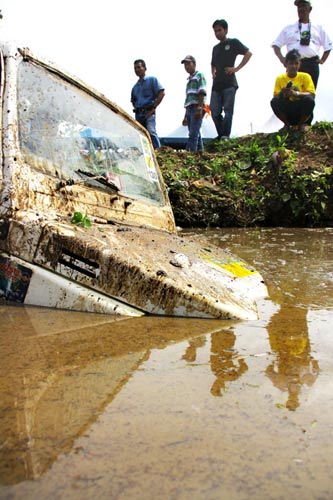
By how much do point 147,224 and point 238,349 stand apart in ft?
5.45

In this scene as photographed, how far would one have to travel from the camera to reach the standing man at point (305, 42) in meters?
7.84

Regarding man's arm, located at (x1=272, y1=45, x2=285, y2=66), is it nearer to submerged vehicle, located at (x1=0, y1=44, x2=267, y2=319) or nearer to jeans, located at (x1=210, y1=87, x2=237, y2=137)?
jeans, located at (x1=210, y1=87, x2=237, y2=137)

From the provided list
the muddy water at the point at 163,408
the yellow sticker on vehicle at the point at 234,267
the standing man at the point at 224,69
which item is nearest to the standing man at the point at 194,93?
the standing man at the point at 224,69

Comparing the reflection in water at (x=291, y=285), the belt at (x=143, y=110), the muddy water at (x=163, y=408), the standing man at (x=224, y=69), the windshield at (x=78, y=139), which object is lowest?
the reflection in water at (x=291, y=285)

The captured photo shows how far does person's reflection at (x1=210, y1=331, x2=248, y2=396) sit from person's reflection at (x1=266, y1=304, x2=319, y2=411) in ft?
0.31

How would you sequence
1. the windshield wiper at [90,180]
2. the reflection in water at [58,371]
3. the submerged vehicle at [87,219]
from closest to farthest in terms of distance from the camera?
the reflection in water at [58,371] < the submerged vehicle at [87,219] < the windshield wiper at [90,180]

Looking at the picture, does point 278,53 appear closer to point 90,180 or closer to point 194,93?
point 194,93

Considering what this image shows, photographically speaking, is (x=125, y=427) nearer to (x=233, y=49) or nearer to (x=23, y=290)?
(x=23, y=290)

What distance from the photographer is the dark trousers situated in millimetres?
8148

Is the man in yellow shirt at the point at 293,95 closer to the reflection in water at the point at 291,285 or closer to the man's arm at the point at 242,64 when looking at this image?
the man's arm at the point at 242,64

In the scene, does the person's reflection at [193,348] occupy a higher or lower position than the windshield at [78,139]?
lower

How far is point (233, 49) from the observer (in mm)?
7961

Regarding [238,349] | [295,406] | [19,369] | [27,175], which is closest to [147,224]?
[27,175]

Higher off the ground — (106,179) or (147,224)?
(106,179)
